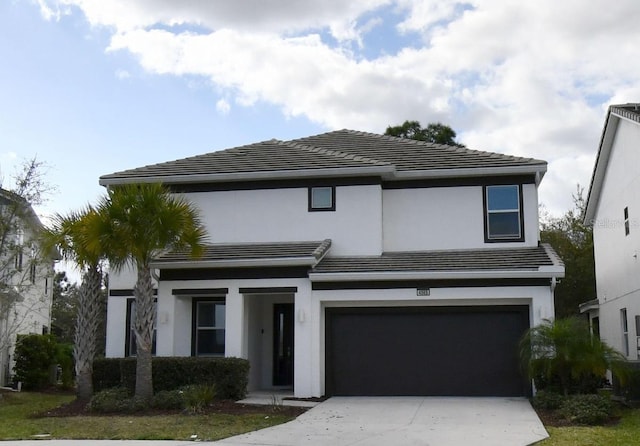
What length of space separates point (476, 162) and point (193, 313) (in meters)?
8.23

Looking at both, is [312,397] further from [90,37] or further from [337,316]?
[90,37]

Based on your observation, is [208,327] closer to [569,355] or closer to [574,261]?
[569,355]

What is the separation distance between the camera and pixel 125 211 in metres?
15.8

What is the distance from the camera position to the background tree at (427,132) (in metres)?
38.8

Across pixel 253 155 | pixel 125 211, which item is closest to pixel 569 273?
pixel 253 155

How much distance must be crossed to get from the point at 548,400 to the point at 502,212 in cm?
564

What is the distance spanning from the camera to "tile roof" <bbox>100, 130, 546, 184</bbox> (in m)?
19.1

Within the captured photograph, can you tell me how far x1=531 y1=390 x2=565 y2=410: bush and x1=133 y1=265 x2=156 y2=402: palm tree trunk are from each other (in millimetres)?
7979

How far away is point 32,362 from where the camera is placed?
2189 cm

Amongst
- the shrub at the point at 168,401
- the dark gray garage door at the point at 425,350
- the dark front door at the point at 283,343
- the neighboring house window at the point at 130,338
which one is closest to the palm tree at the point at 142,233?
the shrub at the point at 168,401

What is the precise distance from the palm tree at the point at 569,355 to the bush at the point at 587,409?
0.63 metres

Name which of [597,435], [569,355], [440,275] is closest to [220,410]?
[440,275]

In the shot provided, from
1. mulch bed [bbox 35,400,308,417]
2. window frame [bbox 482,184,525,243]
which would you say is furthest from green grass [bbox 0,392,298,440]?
window frame [bbox 482,184,525,243]

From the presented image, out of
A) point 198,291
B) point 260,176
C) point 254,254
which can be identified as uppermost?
point 260,176
